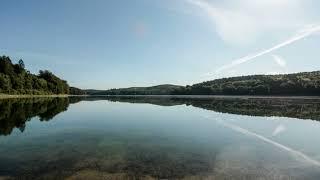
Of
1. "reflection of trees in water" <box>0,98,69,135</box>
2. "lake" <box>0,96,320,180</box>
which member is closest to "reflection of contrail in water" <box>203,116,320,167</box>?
"lake" <box>0,96,320,180</box>

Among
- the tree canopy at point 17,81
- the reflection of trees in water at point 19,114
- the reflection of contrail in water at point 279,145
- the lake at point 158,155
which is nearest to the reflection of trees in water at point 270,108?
the reflection of contrail in water at point 279,145

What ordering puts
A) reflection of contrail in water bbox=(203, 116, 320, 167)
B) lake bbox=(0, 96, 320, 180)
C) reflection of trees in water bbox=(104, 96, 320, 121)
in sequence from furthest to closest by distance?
reflection of trees in water bbox=(104, 96, 320, 121)
reflection of contrail in water bbox=(203, 116, 320, 167)
lake bbox=(0, 96, 320, 180)

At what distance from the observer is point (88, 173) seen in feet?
47.0

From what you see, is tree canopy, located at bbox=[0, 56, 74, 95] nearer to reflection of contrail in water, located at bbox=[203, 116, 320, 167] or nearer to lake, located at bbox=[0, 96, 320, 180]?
lake, located at bbox=[0, 96, 320, 180]

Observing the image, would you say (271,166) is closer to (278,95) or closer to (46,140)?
(46,140)

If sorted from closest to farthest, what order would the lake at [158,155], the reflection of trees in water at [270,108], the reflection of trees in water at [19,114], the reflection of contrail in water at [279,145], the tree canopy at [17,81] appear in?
the lake at [158,155]
the reflection of contrail in water at [279,145]
the reflection of trees in water at [19,114]
the reflection of trees in water at [270,108]
the tree canopy at [17,81]

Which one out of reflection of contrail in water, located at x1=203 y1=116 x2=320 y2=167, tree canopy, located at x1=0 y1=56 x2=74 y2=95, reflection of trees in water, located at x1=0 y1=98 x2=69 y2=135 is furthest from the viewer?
tree canopy, located at x1=0 y1=56 x2=74 y2=95

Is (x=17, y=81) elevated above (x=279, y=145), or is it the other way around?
(x=17, y=81)

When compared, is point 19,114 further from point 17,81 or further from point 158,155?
point 17,81

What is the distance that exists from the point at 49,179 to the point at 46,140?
451 inches

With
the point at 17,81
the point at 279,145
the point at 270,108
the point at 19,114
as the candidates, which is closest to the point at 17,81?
the point at 17,81

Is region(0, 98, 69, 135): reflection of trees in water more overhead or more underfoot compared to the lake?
more overhead

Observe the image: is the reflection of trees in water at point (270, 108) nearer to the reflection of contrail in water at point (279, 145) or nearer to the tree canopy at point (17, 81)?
the reflection of contrail in water at point (279, 145)

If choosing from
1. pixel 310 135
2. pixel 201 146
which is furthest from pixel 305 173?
pixel 310 135
